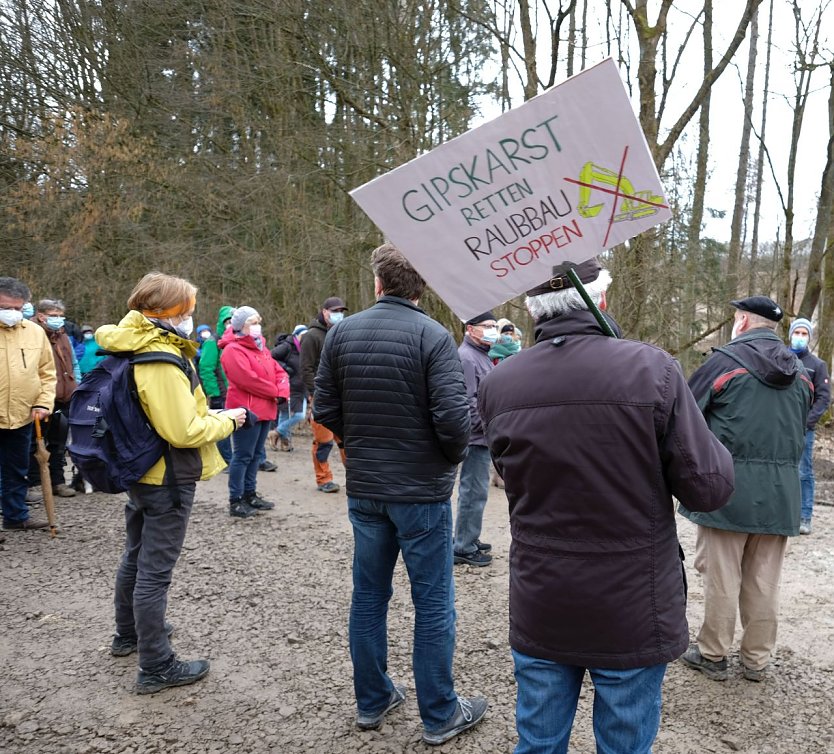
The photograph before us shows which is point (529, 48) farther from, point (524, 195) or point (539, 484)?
point (539, 484)

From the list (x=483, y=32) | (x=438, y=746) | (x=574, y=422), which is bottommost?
(x=438, y=746)

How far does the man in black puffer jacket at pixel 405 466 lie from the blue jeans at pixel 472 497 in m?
2.34

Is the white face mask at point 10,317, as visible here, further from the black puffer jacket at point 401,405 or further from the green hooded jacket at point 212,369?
the black puffer jacket at point 401,405

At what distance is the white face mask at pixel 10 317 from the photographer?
5652 millimetres

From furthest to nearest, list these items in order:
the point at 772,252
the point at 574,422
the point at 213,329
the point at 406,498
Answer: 1. the point at 772,252
2. the point at 213,329
3. the point at 406,498
4. the point at 574,422

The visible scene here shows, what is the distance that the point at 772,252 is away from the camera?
→ 17.0 m

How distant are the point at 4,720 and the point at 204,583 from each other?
183 cm

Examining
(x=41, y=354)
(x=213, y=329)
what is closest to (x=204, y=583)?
(x=41, y=354)

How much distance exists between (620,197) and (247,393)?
5.33 meters

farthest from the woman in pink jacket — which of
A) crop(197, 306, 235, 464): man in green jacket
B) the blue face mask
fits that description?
the blue face mask

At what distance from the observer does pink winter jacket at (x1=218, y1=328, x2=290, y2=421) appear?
6848mm

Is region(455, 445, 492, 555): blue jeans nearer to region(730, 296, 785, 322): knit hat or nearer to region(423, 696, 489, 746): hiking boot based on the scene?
region(423, 696, 489, 746): hiking boot

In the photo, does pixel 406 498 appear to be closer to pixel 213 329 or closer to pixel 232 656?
pixel 232 656

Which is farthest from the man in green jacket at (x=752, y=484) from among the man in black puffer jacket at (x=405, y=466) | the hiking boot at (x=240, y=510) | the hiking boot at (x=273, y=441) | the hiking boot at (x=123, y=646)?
the hiking boot at (x=273, y=441)
